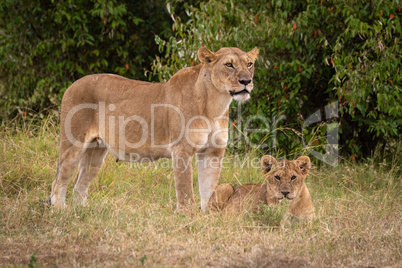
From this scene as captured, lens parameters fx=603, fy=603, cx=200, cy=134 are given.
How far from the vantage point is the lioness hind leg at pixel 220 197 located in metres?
5.71

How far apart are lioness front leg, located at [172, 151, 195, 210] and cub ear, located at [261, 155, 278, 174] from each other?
67 cm

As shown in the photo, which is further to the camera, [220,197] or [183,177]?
[220,197]

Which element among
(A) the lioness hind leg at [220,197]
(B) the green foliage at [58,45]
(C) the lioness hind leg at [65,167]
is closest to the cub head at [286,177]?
(A) the lioness hind leg at [220,197]

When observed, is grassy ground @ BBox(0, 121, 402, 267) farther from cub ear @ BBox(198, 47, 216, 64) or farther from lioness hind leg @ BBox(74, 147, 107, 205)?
cub ear @ BBox(198, 47, 216, 64)

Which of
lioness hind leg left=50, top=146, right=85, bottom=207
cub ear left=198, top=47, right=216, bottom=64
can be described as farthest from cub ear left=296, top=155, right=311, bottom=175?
lioness hind leg left=50, top=146, right=85, bottom=207

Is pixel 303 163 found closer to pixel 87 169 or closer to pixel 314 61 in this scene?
pixel 87 169

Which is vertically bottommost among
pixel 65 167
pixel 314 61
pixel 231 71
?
pixel 65 167

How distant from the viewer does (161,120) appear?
5867 mm

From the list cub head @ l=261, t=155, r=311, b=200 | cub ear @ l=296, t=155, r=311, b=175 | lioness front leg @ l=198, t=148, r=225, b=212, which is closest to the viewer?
cub head @ l=261, t=155, r=311, b=200

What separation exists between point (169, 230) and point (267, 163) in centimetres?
118

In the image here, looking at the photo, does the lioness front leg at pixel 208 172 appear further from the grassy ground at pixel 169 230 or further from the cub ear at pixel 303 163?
the cub ear at pixel 303 163

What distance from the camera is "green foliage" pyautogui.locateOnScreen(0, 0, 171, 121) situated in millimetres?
9875

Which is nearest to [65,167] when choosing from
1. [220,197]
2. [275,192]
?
[220,197]

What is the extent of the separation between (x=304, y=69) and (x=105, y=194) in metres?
3.15
